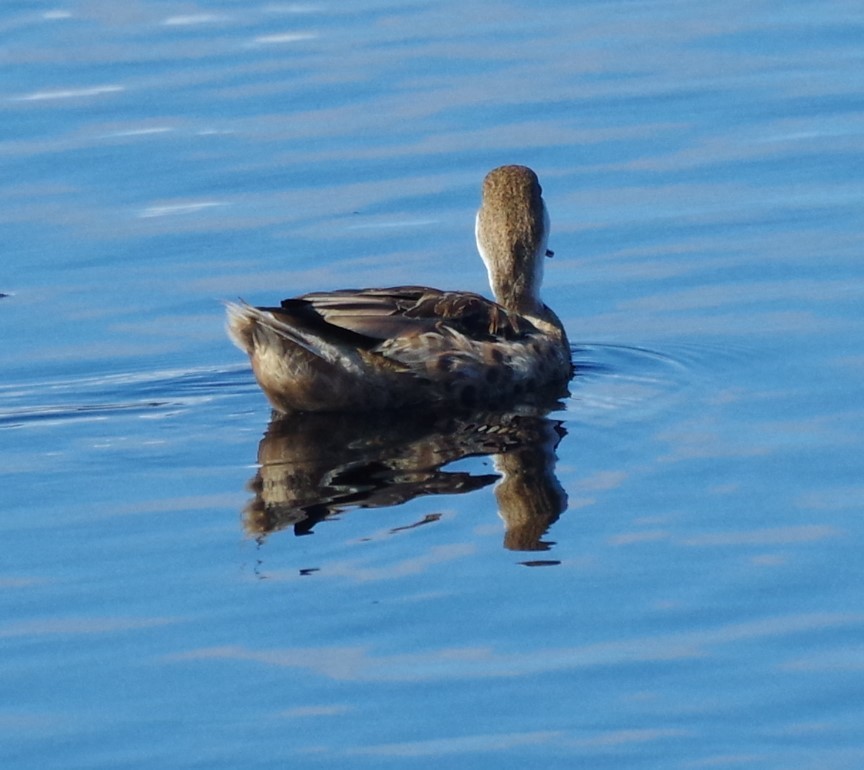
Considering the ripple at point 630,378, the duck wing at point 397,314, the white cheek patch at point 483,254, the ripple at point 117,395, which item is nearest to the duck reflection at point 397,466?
the ripple at point 630,378

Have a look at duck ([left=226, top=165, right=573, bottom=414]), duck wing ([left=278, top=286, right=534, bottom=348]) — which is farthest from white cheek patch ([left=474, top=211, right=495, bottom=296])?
duck wing ([left=278, top=286, right=534, bottom=348])

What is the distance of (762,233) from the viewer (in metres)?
12.8

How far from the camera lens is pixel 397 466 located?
946 centimetres

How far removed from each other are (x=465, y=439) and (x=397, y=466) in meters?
0.57

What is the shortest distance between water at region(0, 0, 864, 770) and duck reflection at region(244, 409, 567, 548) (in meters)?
0.08

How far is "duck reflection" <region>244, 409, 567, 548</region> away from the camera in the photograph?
28.3 feet

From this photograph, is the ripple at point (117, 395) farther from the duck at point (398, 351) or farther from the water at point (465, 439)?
the duck at point (398, 351)

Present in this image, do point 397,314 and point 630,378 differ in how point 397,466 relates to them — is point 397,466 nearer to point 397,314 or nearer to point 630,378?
point 397,314

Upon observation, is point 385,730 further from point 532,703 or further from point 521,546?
point 521,546

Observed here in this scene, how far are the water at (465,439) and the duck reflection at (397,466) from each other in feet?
0.26

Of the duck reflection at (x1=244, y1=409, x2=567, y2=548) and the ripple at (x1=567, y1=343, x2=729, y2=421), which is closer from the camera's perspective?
the duck reflection at (x1=244, y1=409, x2=567, y2=548)

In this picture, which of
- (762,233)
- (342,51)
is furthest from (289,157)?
(762,233)

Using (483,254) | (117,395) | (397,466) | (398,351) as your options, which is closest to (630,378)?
(398,351)

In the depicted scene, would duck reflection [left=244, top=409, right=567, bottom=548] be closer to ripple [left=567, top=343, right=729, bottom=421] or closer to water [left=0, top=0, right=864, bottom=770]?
water [left=0, top=0, right=864, bottom=770]
